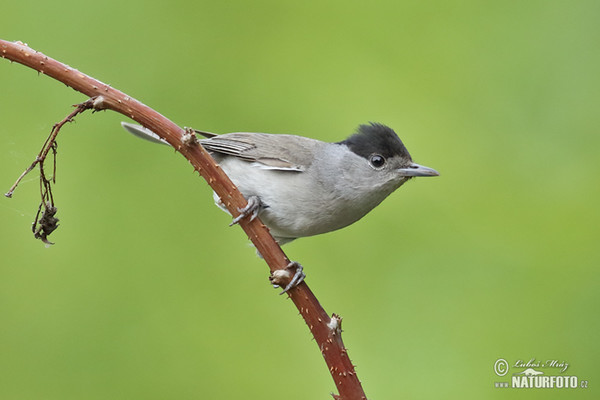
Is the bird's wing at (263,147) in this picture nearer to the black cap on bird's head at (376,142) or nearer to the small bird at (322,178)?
the small bird at (322,178)

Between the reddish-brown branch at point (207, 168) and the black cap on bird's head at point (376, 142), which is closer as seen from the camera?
the reddish-brown branch at point (207, 168)

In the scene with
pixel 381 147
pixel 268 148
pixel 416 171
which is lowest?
pixel 416 171

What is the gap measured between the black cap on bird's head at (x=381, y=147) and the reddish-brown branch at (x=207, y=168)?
1.03m

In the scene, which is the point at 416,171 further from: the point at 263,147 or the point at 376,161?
the point at 263,147

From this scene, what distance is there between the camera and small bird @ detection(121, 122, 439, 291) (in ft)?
10.4

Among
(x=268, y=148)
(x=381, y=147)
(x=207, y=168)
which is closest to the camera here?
(x=207, y=168)

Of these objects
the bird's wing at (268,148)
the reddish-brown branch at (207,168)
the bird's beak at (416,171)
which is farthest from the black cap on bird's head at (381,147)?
the reddish-brown branch at (207,168)

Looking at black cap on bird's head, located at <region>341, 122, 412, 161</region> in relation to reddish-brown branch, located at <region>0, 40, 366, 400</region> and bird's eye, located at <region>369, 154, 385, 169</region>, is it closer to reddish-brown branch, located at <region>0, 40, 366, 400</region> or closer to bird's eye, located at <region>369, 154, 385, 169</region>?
bird's eye, located at <region>369, 154, 385, 169</region>

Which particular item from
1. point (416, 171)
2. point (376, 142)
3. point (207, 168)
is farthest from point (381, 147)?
point (207, 168)

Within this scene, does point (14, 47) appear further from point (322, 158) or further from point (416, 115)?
point (416, 115)

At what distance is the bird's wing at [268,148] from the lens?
3.42 m

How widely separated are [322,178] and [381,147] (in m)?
0.30

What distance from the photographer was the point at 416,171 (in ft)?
9.97

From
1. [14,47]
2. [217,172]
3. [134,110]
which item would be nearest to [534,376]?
[217,172]
